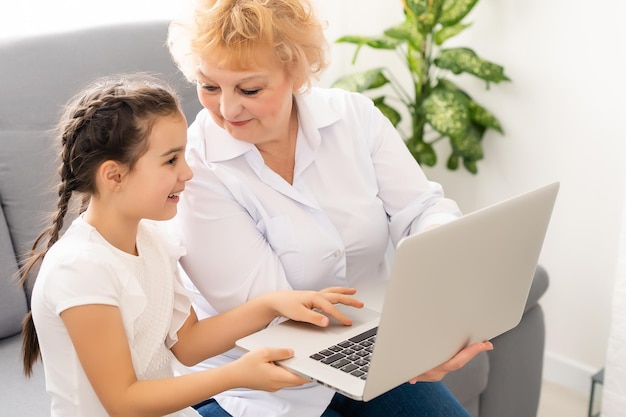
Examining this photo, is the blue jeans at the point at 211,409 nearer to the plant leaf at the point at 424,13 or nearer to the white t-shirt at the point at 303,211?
the white t-shirt at the point at 303,211

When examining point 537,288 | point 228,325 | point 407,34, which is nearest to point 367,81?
point 407,34

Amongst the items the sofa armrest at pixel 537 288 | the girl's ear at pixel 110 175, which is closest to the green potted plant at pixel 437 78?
the sofa armrest at pixel 537 288

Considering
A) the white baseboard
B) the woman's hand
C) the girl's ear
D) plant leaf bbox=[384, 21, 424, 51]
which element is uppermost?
the girl's ear

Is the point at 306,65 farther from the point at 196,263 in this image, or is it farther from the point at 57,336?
the point at 57,336

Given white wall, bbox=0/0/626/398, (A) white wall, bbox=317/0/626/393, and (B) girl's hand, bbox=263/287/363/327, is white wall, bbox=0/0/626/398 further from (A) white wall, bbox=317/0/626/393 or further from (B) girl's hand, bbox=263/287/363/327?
(B) girl's hand, bbox=263/287/363/327

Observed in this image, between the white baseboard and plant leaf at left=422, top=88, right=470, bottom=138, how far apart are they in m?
0.78

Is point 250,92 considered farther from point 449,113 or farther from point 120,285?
point 449,113

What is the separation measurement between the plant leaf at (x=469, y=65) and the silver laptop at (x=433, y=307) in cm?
123

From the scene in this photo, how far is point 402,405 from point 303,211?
372mm

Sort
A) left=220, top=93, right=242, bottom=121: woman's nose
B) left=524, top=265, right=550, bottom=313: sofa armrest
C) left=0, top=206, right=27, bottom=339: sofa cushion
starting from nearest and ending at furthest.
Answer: left=220, top=93, right=242, bottom=121: woman's nose → left=0, top=206, right=27, bottom=339: sofa cushion → left=524, top=265, right=550, bottom=313: sofa armrest

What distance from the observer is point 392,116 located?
2590 millimetres

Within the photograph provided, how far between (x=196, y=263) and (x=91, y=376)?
12.0 inches

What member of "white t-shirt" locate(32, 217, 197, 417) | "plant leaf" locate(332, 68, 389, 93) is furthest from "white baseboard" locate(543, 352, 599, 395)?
"white t-shirt" locate(32, 217, 197, 417)

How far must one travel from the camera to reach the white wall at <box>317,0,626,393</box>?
90.7 inches
